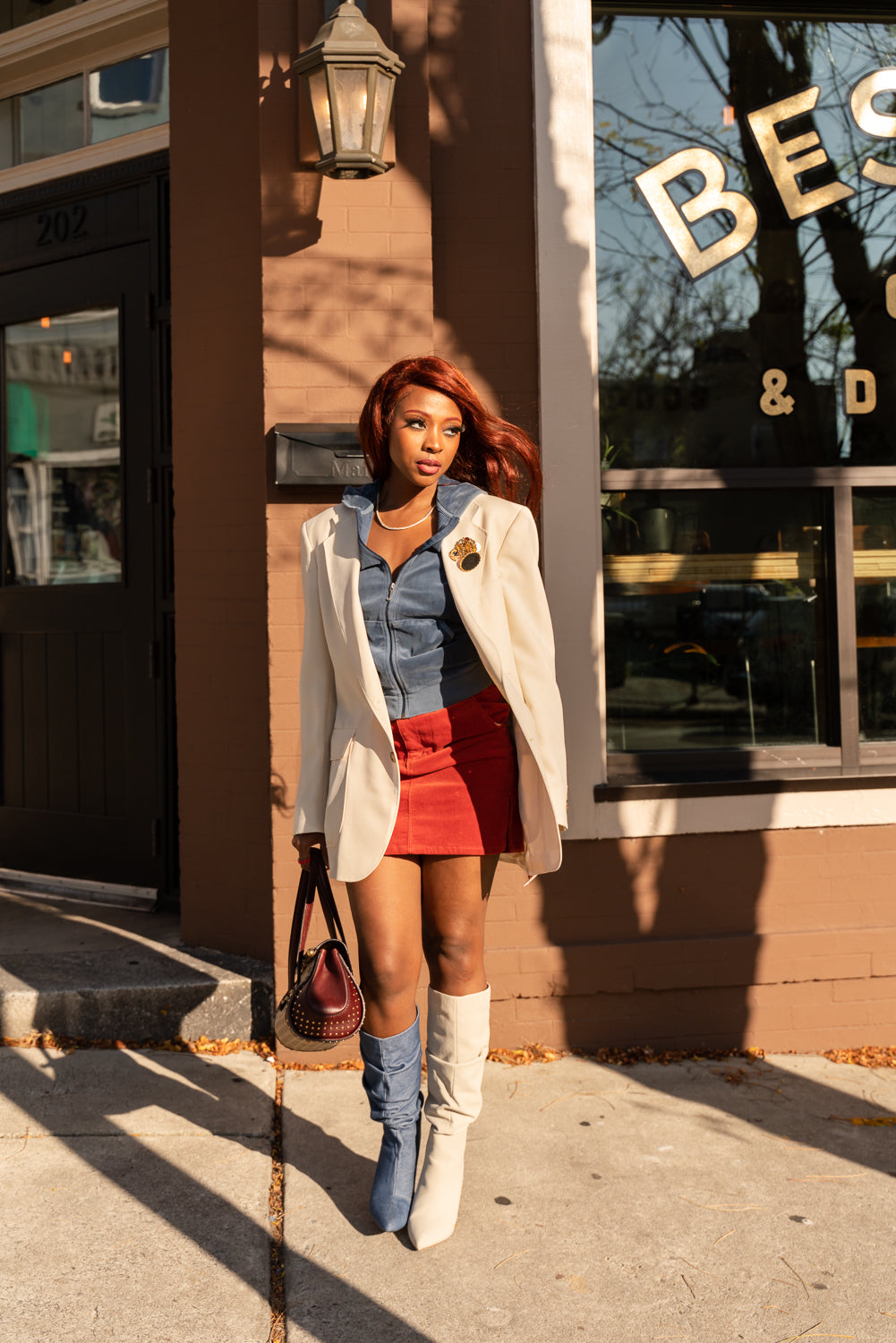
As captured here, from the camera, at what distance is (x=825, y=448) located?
4465 millimetres

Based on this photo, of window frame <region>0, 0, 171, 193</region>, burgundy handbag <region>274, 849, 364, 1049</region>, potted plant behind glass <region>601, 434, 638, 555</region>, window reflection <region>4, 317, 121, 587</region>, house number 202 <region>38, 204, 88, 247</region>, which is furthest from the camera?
window reflection <region>4, 317, 121, 587</region>

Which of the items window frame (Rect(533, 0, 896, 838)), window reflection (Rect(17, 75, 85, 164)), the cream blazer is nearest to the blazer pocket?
the cream blazer

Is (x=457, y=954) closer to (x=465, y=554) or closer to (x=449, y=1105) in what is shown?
(x=449, y=1105)

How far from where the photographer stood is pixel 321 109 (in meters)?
3.81

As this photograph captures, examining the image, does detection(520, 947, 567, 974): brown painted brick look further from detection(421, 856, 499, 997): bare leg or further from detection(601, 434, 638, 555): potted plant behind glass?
detection(601, 434, 638, 555): potted plant behind glass

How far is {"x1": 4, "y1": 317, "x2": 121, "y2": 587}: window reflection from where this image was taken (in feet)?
17.7

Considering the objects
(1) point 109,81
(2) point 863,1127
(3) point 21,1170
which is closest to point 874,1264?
(2) point 863,1127

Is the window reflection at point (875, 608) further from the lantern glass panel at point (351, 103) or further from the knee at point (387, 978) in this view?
the knee at point (387, 978)

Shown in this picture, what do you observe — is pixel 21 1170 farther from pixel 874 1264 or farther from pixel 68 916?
pixel 874 1264

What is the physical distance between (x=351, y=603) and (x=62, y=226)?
136 inches

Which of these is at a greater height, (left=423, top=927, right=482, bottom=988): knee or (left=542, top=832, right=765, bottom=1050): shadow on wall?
(left=423, top=927, right=482, bottom=988): knee

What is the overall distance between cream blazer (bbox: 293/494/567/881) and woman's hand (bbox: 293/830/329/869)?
2 cm

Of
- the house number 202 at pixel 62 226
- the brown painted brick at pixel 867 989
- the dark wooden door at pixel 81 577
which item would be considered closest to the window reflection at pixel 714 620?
the brown painted brick at pixel 867 989

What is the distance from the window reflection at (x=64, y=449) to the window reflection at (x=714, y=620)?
239 centimetres
